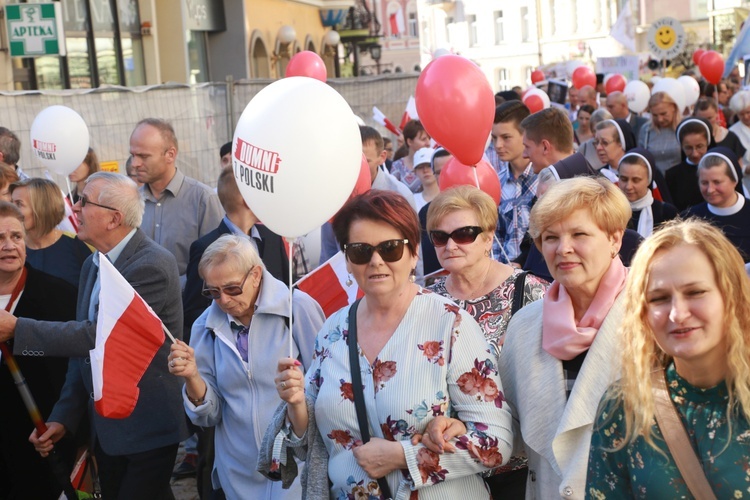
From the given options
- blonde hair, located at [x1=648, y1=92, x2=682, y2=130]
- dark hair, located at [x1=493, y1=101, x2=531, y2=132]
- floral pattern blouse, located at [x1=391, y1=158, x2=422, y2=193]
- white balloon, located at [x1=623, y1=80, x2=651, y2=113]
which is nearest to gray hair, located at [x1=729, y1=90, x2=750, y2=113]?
blonde hair, located at [x1=648, y1=92, x2=682, y2=130]

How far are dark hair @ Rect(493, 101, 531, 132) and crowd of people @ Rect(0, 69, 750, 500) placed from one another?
1.06 ft

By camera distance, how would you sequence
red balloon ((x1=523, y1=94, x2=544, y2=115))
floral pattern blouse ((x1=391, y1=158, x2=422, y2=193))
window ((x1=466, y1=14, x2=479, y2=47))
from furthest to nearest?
window ((x1=466, y1=14, x2=479, y2=47)) → red balloon ((x1=523, y1=94, x2=544, y2=115)) → floral pattern blouse ((x1=391, y1=158, x2=422, y2=193))

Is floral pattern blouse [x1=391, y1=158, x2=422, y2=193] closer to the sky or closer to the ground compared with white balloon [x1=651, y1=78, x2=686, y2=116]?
closer to the ground

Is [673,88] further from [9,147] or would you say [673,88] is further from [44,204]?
[44,204]

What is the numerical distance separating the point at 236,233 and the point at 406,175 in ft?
15.5

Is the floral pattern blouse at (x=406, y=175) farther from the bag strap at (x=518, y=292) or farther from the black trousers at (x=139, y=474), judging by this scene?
the bag strap at (x=518, y=292)

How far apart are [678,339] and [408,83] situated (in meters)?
14.7

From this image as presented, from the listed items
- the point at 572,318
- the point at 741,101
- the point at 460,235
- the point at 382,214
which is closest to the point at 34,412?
the point at 460,235

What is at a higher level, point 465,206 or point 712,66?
point 712,66

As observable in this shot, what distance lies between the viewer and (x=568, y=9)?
6316cm

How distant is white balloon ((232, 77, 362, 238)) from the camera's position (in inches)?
159

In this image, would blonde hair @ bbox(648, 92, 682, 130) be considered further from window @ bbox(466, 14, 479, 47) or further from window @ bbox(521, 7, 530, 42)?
window @ bbox(466, 14, 479, 47)

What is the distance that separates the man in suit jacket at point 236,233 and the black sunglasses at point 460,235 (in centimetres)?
176

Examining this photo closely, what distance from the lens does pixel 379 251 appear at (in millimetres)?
3373
